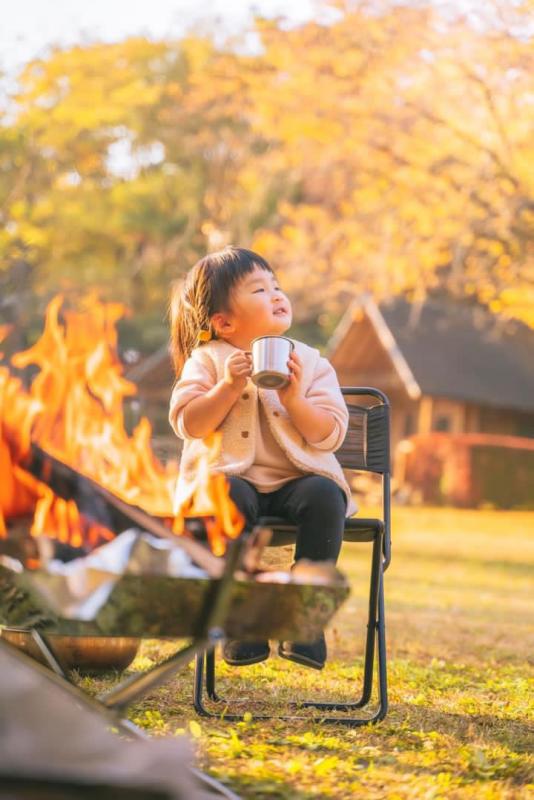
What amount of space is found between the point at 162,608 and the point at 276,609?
0.70 feet

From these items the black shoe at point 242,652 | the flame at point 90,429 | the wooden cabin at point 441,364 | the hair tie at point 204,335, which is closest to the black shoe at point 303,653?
the black shoe at point 242,652

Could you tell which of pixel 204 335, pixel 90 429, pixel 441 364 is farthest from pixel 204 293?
pixel 441 364

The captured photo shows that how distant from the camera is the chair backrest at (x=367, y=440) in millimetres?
3662

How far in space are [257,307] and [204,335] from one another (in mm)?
199

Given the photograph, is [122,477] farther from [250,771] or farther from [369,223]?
[369,223]

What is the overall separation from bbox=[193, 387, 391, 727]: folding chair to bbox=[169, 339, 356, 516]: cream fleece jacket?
19cm

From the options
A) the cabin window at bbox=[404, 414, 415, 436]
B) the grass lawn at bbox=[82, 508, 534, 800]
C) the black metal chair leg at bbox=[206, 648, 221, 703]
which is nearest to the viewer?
the grass lawn at bbox=[82, 508, 534, 800]

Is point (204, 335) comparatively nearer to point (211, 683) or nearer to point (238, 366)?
point (238, 366)

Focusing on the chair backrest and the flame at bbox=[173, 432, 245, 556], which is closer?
the flame at bbox=[173, 432, 245, 556]

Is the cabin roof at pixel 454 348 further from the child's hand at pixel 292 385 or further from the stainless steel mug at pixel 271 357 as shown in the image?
the stainless steel mug at pixel 271 357

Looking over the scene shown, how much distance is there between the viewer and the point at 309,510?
2.92 metres

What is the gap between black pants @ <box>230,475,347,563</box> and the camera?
114 inches

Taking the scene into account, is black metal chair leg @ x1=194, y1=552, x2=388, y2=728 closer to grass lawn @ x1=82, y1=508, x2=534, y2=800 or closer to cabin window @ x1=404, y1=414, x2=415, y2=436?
grass lawn @ x1=82, y1=508, x2=534, y2=800

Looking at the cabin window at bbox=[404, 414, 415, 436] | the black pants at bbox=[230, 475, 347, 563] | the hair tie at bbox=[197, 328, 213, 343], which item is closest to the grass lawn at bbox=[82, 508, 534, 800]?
the black pants at bbox=[230, 475, 347, 563]
